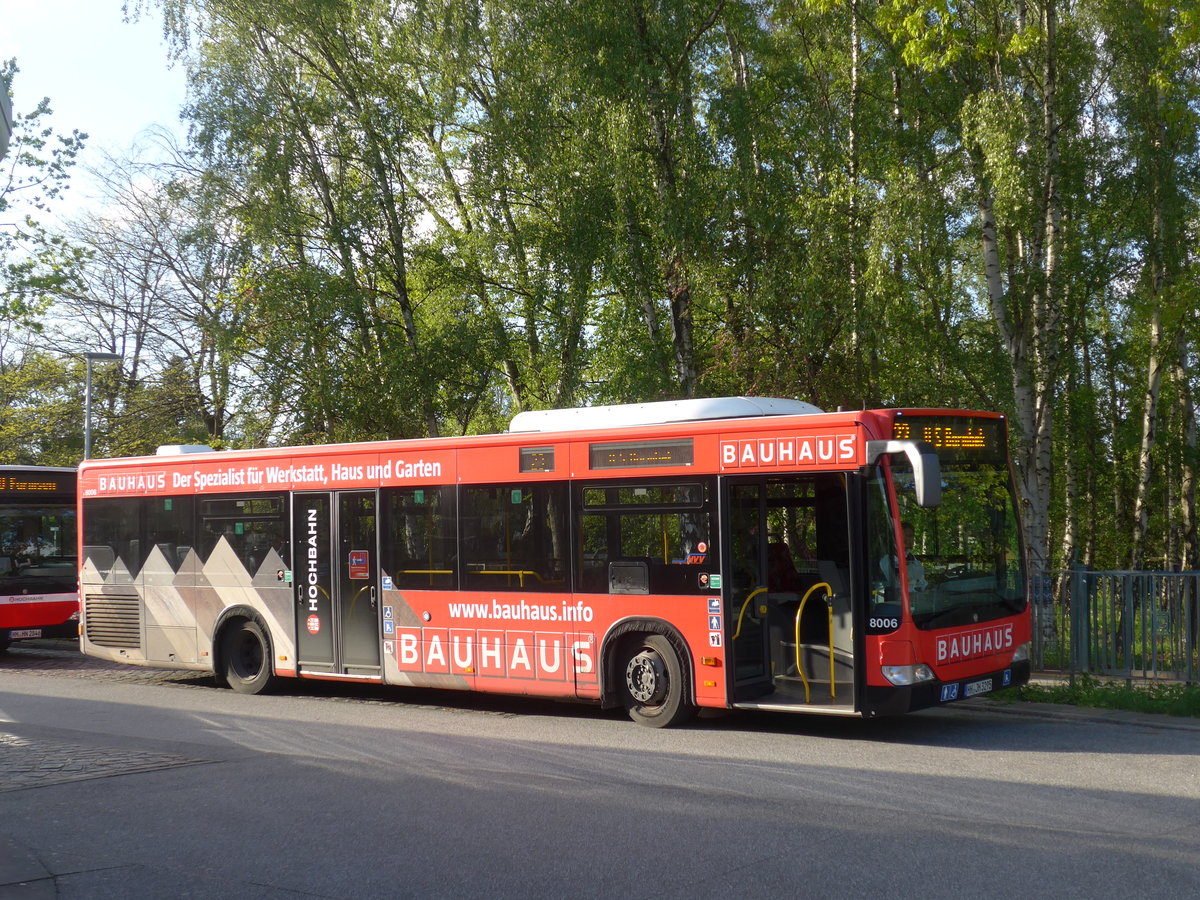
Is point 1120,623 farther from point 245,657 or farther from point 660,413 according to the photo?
point 245,657

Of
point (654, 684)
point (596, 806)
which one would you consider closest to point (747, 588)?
point (654, 684)

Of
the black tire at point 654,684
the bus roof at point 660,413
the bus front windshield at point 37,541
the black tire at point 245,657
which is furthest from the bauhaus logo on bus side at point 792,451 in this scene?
the bus front windshield at point 37,541

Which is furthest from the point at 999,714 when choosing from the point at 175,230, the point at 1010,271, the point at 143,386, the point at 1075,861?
the point at 143,386

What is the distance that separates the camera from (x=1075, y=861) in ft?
20.9

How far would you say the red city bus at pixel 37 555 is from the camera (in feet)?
66.1

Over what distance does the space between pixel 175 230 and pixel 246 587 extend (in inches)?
786


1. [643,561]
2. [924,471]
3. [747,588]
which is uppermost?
[924,471]

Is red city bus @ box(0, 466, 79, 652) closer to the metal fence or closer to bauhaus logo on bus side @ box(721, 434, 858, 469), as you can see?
bauhaus logo on bus side @ box(721, 434, 858, 469)

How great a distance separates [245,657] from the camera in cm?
1556

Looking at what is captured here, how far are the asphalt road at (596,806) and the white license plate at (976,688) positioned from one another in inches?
15.8

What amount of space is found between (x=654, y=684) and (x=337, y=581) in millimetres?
4472

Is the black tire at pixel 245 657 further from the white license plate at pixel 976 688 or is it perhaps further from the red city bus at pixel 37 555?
the white license plate at pixel 976 688

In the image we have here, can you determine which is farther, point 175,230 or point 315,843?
point 175,230

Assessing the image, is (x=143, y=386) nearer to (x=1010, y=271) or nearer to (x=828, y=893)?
(x=1010, y=271)
